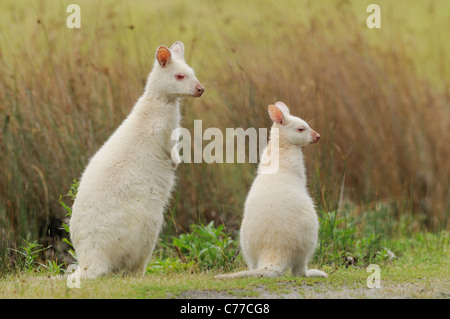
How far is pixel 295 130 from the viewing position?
6.50 m

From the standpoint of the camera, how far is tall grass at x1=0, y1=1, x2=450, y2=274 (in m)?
8.39

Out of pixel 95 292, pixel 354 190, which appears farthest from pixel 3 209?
pixel 354 190

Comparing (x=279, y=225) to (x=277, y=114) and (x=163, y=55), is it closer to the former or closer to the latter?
(x=277, y=114)

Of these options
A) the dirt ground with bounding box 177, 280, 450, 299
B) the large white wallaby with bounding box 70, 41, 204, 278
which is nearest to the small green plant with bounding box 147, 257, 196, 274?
the large white wallaby with bounding box 70, 41, 204, 278

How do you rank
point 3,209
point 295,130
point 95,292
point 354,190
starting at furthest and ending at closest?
point 354,190, point 3,209, point 295,130, point 95,292

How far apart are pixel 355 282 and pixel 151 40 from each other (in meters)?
4.89

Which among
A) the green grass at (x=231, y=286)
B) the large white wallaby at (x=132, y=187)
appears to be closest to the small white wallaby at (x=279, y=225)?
the green grass at (x=231, y=286)

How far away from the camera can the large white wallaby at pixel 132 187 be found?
5.80 meters

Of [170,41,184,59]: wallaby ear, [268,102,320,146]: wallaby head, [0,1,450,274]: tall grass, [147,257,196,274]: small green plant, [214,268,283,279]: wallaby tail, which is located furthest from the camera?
[0,1,450,274]: tall grass

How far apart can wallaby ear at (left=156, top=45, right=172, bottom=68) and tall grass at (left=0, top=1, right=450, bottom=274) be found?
82.0 inches

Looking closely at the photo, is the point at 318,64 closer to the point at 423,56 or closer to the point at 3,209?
the point at 423,56

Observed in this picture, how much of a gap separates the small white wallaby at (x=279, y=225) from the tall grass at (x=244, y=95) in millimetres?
1613

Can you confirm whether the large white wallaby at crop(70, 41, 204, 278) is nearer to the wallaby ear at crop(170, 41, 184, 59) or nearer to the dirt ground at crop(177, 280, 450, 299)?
the wallaby ear at crop(170, 41, 184, 59)

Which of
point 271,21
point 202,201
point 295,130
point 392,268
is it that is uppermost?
point 271,21
